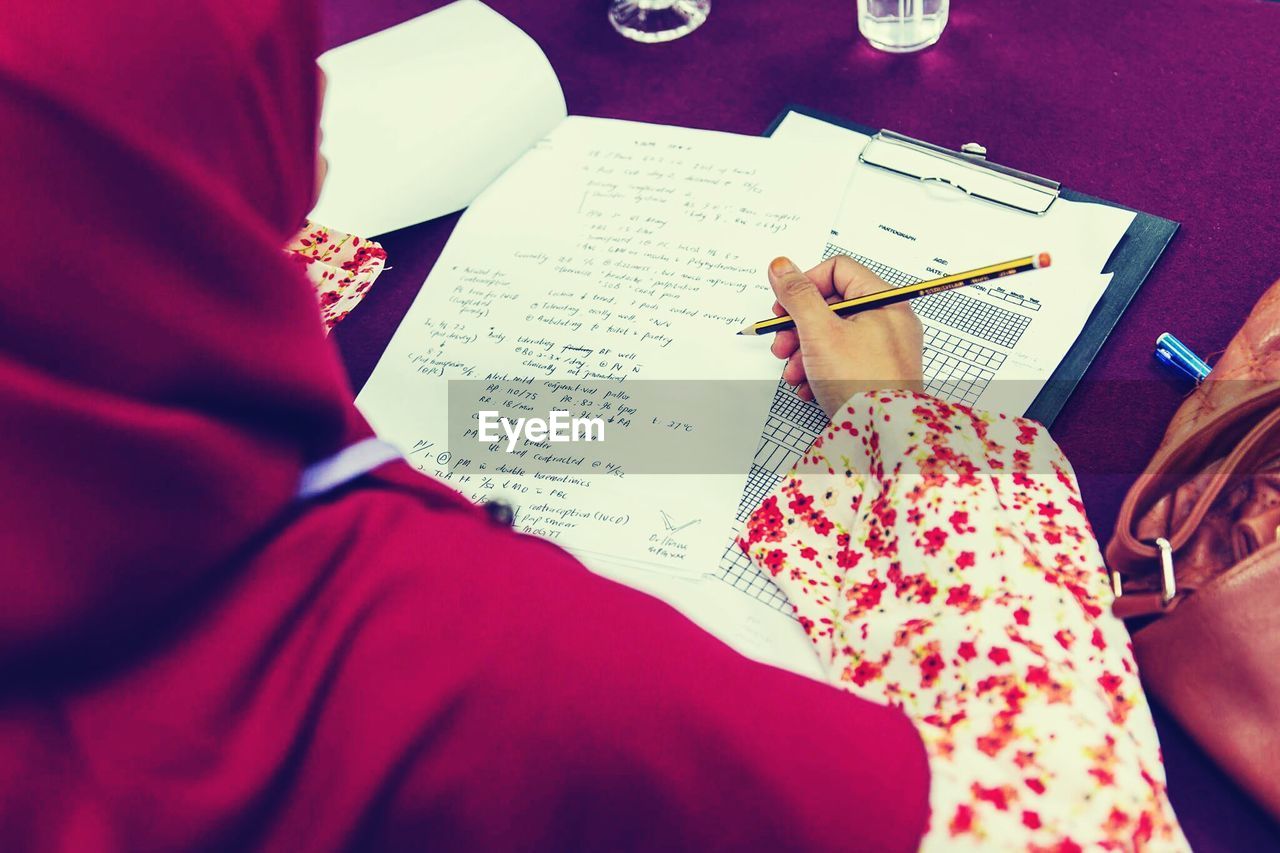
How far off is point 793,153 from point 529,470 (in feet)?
1.25

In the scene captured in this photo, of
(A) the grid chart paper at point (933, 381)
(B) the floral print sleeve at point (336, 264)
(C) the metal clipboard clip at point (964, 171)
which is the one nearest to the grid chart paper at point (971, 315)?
(A) the grid chart paper at point (933, 381)

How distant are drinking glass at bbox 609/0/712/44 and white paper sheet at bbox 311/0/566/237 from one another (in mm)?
125

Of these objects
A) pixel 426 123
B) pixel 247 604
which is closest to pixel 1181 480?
pixel 247 604

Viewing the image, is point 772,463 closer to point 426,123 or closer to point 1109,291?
point 1109,291

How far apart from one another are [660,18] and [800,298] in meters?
0.45

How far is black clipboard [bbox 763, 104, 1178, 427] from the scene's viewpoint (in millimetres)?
655

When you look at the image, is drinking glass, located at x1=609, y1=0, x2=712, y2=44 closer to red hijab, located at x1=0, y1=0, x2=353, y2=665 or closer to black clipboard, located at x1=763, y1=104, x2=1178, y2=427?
black clipboard, located at x1=763, y1=104, x2=1178, y2=427

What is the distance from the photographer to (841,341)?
66 cm

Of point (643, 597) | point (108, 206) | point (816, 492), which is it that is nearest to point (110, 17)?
point (108, 206)

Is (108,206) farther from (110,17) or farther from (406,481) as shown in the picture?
(406,481)

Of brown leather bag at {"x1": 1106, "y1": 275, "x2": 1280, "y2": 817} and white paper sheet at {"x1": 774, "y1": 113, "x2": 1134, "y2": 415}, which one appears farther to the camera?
white paper sheet at {"x1": 774, "y1": 113, "x2": 1134, "y2": 415}

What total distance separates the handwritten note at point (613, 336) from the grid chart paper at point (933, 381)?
0.5 inches

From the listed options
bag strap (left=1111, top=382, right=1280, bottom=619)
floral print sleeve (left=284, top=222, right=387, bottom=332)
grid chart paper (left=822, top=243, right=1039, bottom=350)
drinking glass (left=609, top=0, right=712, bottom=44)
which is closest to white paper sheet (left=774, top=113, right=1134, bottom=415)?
grid chart paper (left=822, top=243, right=1039, bottom=350)

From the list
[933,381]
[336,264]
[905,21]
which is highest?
[905,21]
